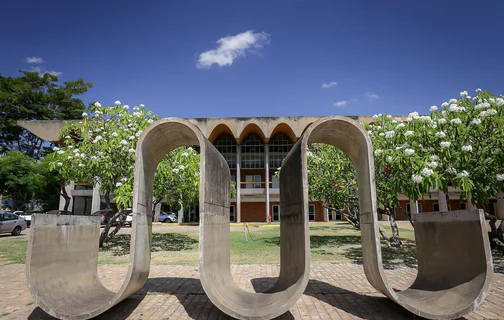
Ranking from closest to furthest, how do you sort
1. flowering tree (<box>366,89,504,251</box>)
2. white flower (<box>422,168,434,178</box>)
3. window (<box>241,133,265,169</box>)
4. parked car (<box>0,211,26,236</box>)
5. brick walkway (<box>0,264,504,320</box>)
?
brick walkway (<box>0,264,504,320</box>) < white flower (<box>422,168,434,178</box>) < flowering tree (<box>366,89,504,251</box>) < parked car (<box>0,211,26,236</box>) < window (<box>241,133,265,169</box>)

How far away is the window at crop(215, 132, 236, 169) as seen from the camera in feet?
133

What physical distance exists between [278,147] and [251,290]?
34.2 m

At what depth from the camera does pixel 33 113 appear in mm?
40750

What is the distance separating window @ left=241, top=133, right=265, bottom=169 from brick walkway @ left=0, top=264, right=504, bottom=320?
31856 mm

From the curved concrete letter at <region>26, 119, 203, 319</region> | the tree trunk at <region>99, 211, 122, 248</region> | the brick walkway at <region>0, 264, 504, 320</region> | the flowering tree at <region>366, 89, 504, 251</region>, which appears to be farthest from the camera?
the tree trunk at <region>99, 211, 122, 248</region>

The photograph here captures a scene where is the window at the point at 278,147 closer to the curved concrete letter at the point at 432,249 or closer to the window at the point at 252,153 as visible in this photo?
the window at the point at 252,153

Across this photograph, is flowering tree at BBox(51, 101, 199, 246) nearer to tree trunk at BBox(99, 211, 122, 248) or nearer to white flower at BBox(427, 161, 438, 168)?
tree trunk at BBox(99, 211, 122, 248)

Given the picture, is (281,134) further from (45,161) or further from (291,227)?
(291,227)

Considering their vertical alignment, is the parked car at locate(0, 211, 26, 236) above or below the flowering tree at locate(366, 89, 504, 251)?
below

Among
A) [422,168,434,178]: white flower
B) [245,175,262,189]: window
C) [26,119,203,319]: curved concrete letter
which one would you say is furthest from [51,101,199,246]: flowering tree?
[245,175,262,189]: window

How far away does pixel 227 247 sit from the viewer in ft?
23.3

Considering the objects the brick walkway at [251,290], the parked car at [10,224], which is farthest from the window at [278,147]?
the brick walkway at [251,290]

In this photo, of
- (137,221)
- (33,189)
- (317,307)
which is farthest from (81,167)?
(33,189)

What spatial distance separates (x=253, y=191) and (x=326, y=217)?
9.03 metres
